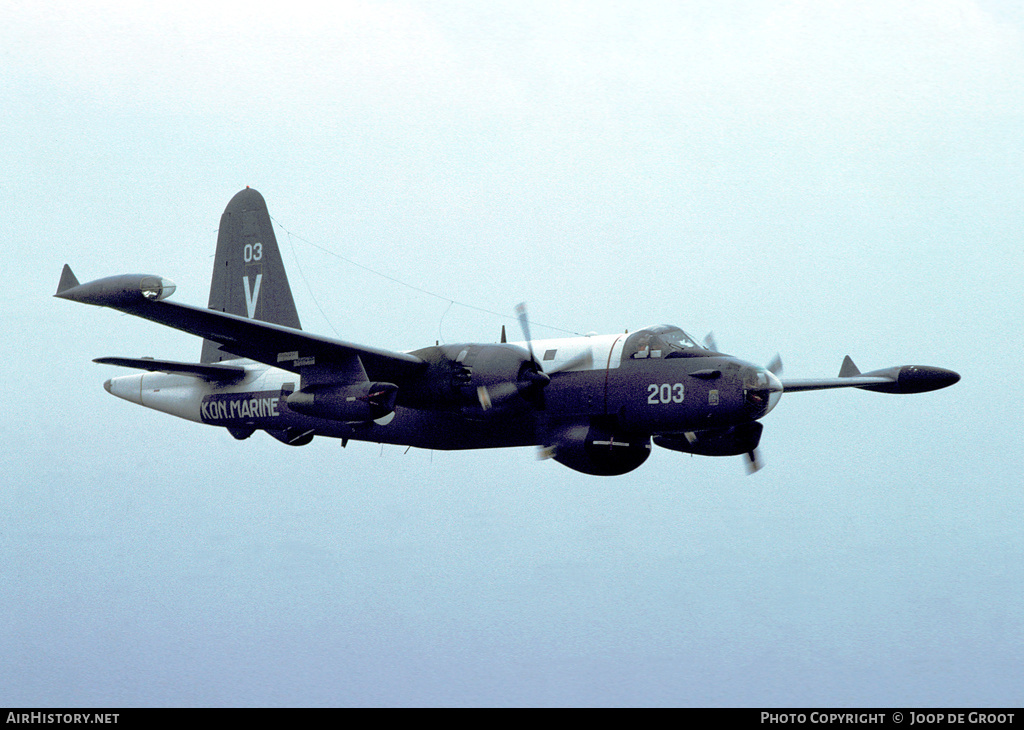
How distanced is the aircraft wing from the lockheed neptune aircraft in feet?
0.09

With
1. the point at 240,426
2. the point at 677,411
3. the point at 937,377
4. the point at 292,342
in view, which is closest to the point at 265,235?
the point at 240,426

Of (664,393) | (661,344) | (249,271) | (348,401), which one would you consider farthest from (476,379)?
(249,271)

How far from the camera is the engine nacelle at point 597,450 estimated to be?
19.6 m

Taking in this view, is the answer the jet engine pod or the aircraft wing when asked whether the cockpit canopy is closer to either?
the aircraft wing

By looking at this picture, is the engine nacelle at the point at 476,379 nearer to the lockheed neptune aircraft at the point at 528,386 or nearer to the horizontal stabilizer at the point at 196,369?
the lockheed neptune aircraft at the point at 528,386

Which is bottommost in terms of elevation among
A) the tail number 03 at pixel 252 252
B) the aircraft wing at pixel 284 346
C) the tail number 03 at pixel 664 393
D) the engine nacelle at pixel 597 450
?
the engine nacelle at pixel 597 450

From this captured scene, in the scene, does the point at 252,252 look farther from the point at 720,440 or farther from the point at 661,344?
the point at 720,440

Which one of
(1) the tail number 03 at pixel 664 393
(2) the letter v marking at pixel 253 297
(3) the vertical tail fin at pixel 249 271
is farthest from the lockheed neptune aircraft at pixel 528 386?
(2) the letter v marking at pixel 253 297

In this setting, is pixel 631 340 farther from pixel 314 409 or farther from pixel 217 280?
pixel 217 280

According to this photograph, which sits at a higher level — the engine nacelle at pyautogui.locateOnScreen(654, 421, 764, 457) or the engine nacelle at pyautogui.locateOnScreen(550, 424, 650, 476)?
the engine nacelle at pyautogui.locateOnScreen(654, 421, 764, 457)

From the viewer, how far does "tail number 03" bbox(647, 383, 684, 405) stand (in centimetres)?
1888

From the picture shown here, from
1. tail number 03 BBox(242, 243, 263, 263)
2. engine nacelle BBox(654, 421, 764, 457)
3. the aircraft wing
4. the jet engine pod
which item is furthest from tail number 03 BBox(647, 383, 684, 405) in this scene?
tail number 03 BBox(242, 243, 263, 263)

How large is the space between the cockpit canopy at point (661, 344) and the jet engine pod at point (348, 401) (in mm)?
4293

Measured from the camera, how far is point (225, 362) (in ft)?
81.0
